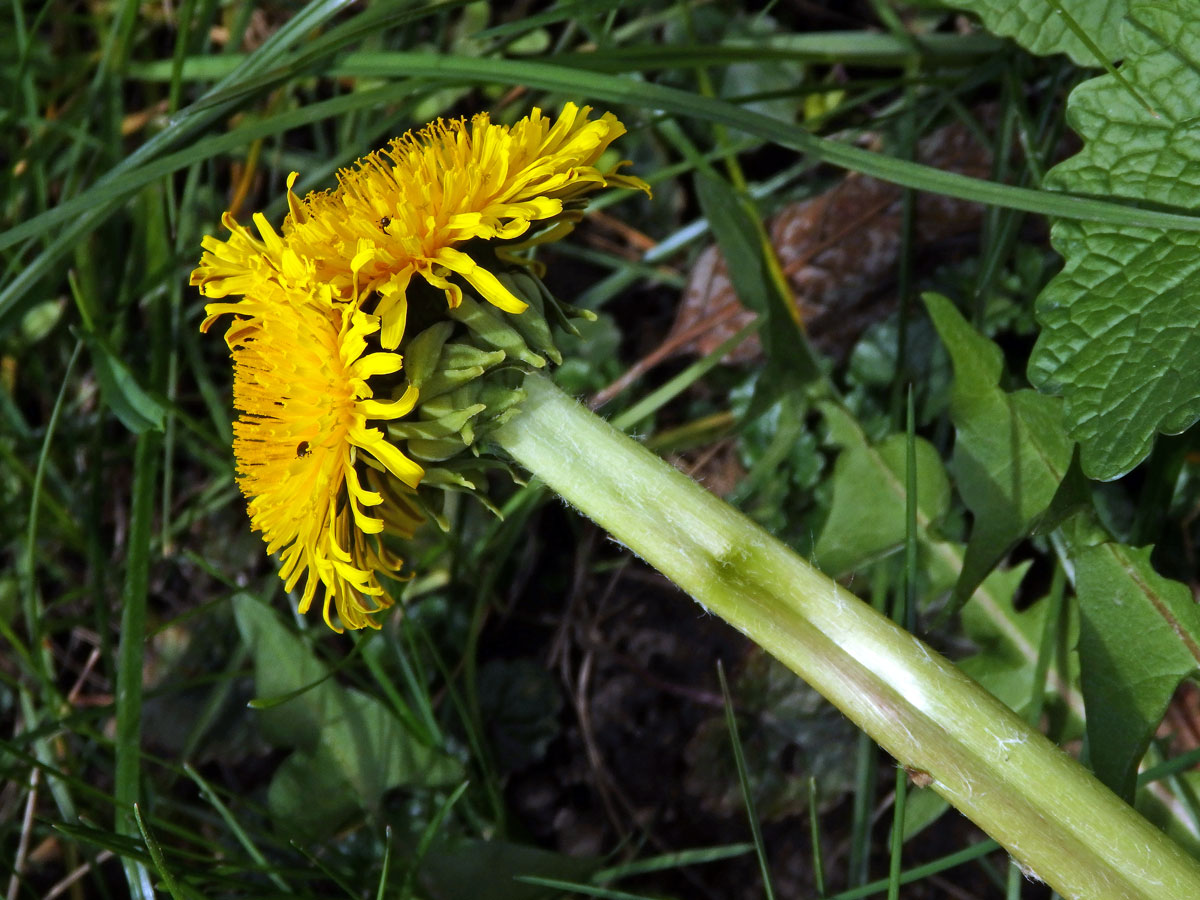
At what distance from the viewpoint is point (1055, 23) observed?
4.64 feet

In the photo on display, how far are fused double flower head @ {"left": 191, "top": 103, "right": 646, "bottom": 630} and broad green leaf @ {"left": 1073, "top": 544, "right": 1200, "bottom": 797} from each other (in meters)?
0.81

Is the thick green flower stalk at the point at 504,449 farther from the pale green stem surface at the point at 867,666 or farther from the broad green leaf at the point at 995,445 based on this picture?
the broad green leaf at the point at 995,445

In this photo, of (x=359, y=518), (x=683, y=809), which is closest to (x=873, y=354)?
(x=683, y=809)

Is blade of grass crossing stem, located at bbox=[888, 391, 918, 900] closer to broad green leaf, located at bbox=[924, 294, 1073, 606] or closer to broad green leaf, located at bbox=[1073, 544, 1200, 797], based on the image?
broad green leaf, located at bbox=[924, 294, 1073, 606]

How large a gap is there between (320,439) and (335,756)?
86 cm

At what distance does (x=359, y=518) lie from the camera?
3.68 feet

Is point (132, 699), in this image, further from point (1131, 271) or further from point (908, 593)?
point (1131, 271)

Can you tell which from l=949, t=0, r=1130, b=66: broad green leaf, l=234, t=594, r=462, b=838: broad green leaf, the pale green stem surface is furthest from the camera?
l=234, t=594, r=462, b=838: broad green leaf

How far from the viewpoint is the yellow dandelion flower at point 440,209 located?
1.10 meters

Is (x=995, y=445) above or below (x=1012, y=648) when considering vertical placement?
above

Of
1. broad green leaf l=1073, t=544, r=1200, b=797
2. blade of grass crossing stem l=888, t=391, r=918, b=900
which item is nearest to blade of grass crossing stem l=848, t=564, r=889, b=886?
blade of grass crossing stem l=888, t=391, r=918, b=900

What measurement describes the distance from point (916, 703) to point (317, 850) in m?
1.20

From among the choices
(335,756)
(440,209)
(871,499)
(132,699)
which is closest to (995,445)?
(871,499)

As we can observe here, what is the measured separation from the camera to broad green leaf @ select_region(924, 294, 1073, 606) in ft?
4.61
